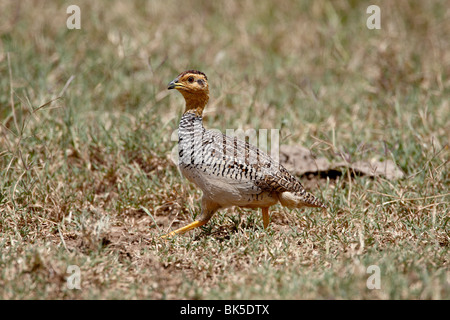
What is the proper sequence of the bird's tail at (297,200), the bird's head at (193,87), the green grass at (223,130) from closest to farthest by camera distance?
1. the green grass at (223,130)
2. the bird's tail at (297,200)
3. the bird's head at (193,87)

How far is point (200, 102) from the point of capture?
539 centimetres

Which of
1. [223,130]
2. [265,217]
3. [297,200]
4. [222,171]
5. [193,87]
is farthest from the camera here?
[223,130]

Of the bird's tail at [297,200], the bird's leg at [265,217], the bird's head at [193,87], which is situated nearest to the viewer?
the bird's tail at [297,200]

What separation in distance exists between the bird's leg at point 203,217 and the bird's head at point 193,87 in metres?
0.86

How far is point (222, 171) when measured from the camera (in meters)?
4.93

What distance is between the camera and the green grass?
4371mm

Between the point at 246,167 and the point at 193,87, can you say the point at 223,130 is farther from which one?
the point at 246,167

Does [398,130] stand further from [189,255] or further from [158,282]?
[158,282]

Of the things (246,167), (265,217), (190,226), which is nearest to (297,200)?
(265,217)

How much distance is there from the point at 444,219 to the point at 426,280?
1.37 m

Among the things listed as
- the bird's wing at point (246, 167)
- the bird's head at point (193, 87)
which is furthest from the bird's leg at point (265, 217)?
the bird's head at point (193, 87)

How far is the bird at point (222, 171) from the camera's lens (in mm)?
4949

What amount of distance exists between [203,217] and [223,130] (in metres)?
1.83

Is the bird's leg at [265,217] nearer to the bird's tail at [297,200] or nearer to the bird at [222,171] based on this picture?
the bird at [222,171]
